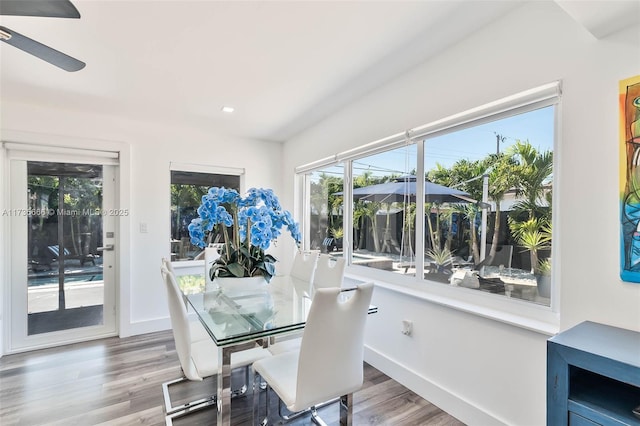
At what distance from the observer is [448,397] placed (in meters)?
1.99

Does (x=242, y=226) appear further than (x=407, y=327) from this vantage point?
No

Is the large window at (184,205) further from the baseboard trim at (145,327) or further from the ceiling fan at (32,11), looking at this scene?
the ceiling fan at (32,11)

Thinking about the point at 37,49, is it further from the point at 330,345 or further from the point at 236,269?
the point at 330,345

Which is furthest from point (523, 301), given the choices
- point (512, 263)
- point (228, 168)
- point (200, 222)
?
point (228, 168)

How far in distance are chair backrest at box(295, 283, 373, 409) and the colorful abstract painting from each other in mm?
1085

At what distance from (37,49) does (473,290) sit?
2.85 meters

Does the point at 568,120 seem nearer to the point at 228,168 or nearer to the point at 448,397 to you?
the point at 448,397

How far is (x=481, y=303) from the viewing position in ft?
6.29

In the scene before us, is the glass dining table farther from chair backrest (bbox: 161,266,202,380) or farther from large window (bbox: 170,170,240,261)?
large window (bbox: 170,170,240,261)

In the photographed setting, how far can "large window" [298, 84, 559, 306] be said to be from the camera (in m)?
1.70

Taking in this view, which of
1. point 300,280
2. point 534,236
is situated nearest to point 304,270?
point 300,280

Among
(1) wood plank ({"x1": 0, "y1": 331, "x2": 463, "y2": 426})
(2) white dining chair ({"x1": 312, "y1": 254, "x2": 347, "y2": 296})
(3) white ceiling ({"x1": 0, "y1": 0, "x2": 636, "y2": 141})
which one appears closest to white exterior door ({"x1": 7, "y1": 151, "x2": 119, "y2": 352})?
(1) wood plank ({"x1": 0, "y1": 331, "x2": 463, "y2": 426})

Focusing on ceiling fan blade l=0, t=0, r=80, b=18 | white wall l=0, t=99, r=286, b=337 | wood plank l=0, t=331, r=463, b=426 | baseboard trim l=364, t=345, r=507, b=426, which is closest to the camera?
ceiling fan blade l=0, t=0, r=80, b=18

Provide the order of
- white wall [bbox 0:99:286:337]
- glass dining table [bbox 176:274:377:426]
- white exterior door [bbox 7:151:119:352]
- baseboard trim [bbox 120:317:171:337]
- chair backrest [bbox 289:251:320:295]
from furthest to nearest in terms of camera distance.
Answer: baseboard trim [bbox 120:317:171:337], white wall [bbox 0:99:286:337], white exterior door [bbox 7:151:119:352], chair backrest [bbox 289:251:320:295], glass dining table [bbox 176:274:377:426]
